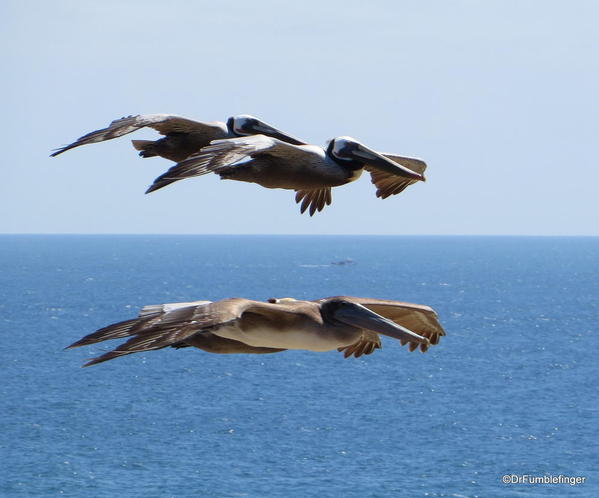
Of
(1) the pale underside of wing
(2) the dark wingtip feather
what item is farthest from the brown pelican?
(2) the dark wingtip feather

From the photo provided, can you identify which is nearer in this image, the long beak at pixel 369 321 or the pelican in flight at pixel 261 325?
the pelican in flight at pixel 261 325

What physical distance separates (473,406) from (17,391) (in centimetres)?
7672

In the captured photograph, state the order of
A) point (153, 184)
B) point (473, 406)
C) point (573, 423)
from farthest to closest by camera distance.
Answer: point (473, 406), point (573, 423), point (153, 184)

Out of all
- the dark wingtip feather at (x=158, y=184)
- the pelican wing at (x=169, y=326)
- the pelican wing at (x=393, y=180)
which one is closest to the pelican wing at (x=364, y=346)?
the pelican wing at (x=393, y=180)

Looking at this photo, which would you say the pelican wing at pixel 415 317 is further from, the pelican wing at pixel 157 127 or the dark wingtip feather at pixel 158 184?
the dark wingtip feather at pixel 158 184

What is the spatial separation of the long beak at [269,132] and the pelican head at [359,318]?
2.43 metres

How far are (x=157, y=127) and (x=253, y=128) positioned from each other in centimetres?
121

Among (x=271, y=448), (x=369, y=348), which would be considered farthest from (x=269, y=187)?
(x=271, y=448)

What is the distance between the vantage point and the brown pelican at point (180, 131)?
13.3m

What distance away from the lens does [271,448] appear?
15138 centimetres

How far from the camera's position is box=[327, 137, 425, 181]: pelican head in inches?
500

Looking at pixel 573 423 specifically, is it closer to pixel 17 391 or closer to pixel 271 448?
pixel 271 448

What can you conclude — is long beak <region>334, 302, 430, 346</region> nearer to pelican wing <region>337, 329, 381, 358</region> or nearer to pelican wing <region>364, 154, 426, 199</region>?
pelican wing <region>337, 329, 381, 358</region>

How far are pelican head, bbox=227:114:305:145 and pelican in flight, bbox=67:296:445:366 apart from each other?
2.18m
